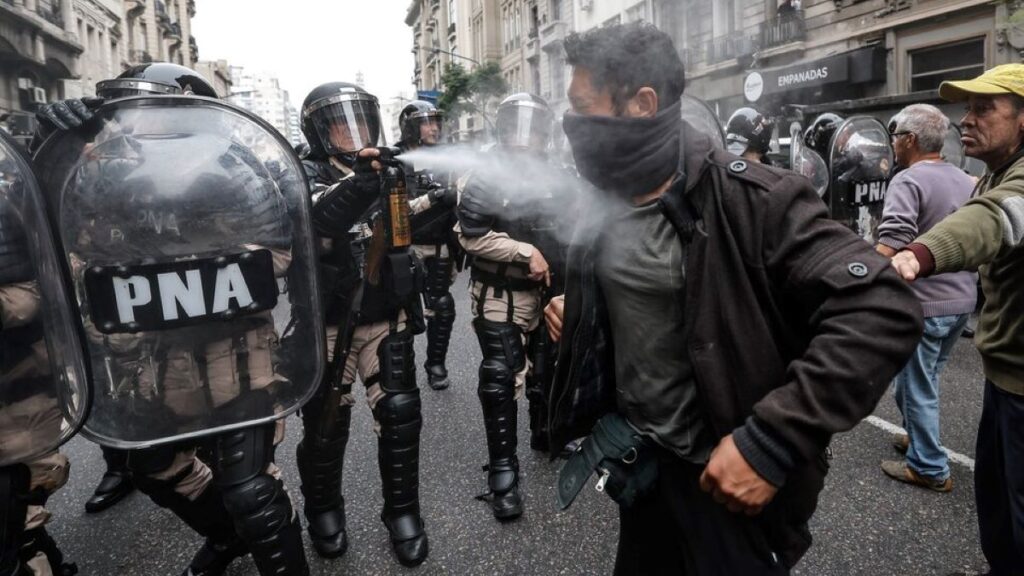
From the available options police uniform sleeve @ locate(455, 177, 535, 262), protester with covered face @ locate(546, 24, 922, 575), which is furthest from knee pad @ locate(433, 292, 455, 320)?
protester with covered face @ locate(546, 24, 922, 575)

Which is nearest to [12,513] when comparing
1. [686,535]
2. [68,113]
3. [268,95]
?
[68,113]

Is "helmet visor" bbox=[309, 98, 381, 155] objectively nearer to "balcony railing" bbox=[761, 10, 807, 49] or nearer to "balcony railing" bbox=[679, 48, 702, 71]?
"balcony railing" bbox=[679, 48, 702, 71]

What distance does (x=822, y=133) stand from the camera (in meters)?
6.18

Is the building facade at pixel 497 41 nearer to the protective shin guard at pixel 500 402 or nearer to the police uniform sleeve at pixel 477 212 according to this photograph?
the police uniform sleeve at pixel 477 212

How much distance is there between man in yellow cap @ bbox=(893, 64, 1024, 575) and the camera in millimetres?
1627

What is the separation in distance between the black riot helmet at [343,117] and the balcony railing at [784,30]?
38.6ft

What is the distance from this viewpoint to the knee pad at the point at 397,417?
2527mm

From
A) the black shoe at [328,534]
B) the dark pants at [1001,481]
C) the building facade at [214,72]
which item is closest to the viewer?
the dark pants at [1001,481]

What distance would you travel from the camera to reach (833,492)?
2932 millimetres

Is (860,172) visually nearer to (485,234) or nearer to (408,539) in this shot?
(485,234)

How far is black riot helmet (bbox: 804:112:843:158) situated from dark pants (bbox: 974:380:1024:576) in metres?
4.37

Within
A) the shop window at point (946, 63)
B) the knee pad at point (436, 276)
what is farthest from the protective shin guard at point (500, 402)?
the shop window at point (946, 63)

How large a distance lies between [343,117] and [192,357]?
110cm

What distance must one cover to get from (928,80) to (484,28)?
32.0 m
